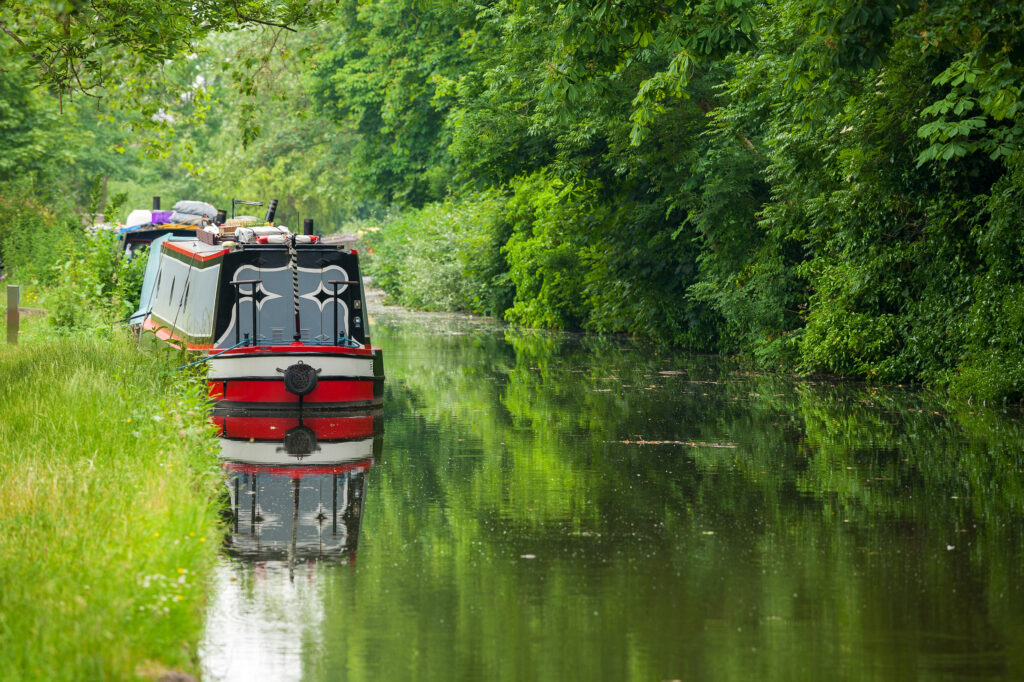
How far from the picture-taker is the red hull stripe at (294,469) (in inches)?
517

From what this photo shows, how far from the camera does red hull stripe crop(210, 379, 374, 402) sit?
17.5m

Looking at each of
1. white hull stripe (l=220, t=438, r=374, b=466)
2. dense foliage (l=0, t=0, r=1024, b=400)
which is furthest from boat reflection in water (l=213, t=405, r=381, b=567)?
dense foliage (l=0, t=0, r=1024, b=400)

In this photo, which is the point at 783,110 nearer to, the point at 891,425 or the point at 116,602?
the point at 891,425

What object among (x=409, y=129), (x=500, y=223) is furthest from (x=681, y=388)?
(x=409, y=129)

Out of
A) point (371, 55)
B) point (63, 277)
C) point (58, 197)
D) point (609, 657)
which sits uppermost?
point (371, 55)

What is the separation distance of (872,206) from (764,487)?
9623 mm

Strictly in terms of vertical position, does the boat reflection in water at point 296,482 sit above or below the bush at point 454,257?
below

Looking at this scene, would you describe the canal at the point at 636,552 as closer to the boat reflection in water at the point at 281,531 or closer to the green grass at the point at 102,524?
the boat reflection in water at the point at 281,531

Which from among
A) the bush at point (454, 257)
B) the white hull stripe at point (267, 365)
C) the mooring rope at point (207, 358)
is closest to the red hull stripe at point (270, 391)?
the white hull stripe at point (267, 365)

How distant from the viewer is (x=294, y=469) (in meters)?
13.4

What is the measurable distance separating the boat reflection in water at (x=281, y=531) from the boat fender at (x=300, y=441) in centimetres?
1

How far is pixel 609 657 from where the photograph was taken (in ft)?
22.6

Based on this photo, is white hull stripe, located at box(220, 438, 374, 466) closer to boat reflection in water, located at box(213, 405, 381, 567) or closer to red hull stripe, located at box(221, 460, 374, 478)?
boat reflection in water, located at box(213, 405, 381, 567)

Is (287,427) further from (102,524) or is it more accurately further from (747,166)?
(747,166)
